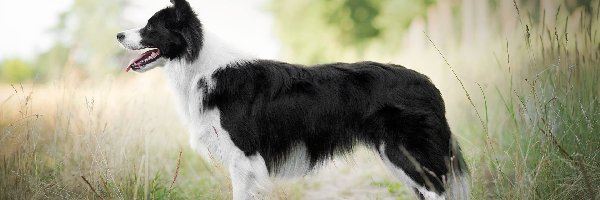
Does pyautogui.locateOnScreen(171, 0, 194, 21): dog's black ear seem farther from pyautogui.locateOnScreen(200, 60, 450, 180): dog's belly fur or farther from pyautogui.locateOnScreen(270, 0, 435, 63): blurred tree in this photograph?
pyautogui.locateOnScreen(270, 0, 435, 63): blurred tree

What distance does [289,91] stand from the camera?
9.60 feet

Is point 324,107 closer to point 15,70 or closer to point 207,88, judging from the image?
point 207,88

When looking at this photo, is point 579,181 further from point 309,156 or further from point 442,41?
point 442,41

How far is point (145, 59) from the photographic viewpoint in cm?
297

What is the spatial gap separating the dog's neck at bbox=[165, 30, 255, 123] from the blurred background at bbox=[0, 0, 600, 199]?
4.0 inches

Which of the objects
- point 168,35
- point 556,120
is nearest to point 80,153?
point 168,35

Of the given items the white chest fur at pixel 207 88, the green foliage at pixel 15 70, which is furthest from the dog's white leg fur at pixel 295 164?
the green foliage at pixel 15 70

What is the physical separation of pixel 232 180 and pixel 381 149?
79 cm

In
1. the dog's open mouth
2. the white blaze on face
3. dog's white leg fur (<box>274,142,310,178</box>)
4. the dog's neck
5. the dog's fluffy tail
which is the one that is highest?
the white blaze on face

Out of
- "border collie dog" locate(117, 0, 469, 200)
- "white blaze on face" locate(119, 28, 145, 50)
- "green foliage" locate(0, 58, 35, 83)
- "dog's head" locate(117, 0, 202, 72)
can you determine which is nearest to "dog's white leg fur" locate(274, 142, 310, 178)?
"border collie dog" locate(117, 0, 469, 200)

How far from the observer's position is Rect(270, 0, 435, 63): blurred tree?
9273 mm

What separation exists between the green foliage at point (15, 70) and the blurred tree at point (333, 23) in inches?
196

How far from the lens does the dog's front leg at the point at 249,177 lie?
2883 mm

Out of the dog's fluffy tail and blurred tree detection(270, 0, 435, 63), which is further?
blurred tree detection(270, 0, 435, 63)
